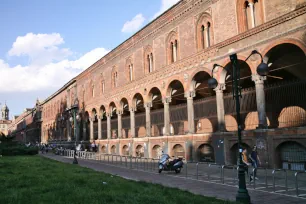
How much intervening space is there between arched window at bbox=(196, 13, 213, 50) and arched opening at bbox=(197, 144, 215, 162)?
724cm

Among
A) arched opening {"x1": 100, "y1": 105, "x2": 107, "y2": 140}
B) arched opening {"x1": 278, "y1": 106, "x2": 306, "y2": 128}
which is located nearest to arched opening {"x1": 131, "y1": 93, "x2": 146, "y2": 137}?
arched opening {"x1": 100, "y1": 105, "x2": 107, "y2": 140}

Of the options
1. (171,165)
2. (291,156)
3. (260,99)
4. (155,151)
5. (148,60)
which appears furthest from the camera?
(148,60)

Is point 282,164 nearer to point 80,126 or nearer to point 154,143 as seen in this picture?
point 154,143

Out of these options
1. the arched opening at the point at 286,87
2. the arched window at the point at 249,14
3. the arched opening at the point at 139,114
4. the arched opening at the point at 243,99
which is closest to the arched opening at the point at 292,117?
the arched opening at the point at 286,87

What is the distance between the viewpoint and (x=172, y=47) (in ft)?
86.8

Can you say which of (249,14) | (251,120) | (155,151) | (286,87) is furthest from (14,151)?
(286,87)

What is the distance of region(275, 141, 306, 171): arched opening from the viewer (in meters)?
16.0

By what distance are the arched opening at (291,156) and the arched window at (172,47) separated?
12.2m

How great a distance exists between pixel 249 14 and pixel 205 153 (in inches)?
390

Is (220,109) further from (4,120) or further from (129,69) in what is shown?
(4,120)

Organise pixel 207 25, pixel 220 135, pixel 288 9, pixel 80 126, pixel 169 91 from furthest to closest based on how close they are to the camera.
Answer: pixel 80 126
pixel 169 91
pixel 207 25
pixel 220 135
pixel 288 9

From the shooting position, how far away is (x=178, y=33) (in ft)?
82.3

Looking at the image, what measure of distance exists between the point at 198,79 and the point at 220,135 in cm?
588

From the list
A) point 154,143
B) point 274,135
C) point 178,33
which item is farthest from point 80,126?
point 274,135
